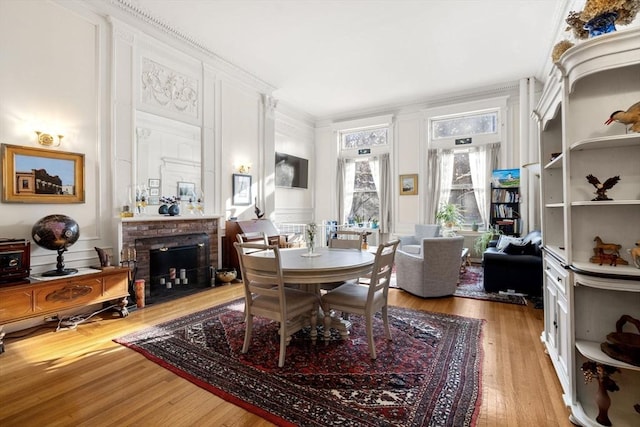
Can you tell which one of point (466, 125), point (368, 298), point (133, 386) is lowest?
point (133, 386)

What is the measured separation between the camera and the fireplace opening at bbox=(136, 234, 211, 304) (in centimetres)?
421

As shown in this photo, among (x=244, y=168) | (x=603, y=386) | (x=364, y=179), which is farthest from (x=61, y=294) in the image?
(x=364, y=179)

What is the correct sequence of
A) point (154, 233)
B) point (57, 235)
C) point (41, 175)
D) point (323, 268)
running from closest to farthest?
point (323, 268), point (57, 235), point (41, 175), point (154, 233)

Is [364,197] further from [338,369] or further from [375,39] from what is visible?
[338,369]

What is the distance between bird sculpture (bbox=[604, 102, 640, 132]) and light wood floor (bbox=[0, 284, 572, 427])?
170 centimetres

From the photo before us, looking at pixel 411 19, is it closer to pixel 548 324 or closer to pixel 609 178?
pixel 609 178

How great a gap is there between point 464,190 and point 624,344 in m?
5.76

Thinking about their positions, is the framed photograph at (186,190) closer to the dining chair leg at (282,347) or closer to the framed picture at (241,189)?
the framed picture at (241,189)

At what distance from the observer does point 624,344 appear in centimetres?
168

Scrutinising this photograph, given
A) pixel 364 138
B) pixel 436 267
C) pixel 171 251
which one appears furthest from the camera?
pixel 364 138

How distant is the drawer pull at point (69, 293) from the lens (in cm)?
305

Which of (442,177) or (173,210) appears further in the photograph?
(442,177)

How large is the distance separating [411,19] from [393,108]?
3568mm

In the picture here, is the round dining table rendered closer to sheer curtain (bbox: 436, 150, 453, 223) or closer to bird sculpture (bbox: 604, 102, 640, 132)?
bird sculpture (bbox: 604, 102, 640, 132)
